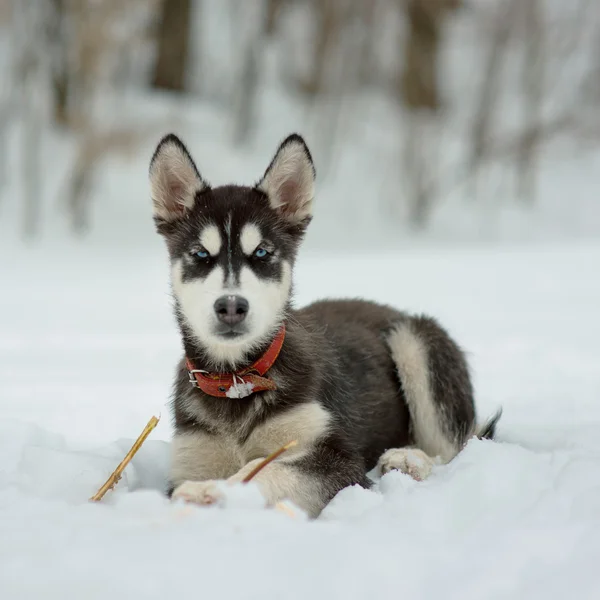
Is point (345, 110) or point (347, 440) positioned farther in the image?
point (345, 110)

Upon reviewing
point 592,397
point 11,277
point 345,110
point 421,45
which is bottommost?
point 11,277

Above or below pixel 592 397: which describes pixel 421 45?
above

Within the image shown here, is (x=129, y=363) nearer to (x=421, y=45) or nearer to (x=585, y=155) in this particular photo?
(x=421, y=45)

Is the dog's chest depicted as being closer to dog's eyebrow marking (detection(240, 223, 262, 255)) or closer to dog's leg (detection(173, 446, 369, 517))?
dog's leg (detection(173, 446, 369, 517))

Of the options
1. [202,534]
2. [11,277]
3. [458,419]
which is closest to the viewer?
[202,534]

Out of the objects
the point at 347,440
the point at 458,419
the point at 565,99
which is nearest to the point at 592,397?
the point at 458,419

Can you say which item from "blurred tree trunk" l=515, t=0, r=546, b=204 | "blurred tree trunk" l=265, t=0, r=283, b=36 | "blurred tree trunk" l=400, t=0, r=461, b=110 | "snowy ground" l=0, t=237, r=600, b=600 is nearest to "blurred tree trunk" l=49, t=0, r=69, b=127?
"blurred tree trunk" l=265, t=0, r=283, b=36

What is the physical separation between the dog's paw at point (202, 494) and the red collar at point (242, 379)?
0.76 m

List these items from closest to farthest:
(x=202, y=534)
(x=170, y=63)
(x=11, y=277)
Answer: (x=202, y=534)
(x=11, y=277)
(x=170, y=63)

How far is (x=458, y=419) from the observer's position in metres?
4.62

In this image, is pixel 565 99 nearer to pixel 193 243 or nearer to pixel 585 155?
pixel 585 155

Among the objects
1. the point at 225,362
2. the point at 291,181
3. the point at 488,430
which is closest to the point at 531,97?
the point at 488,430

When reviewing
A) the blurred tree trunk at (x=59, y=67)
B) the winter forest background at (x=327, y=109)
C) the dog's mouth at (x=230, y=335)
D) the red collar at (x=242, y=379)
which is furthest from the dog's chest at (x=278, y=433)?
the blurred tree trunk at (x=59, y=67)

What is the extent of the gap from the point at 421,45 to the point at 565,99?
5.19 meters
